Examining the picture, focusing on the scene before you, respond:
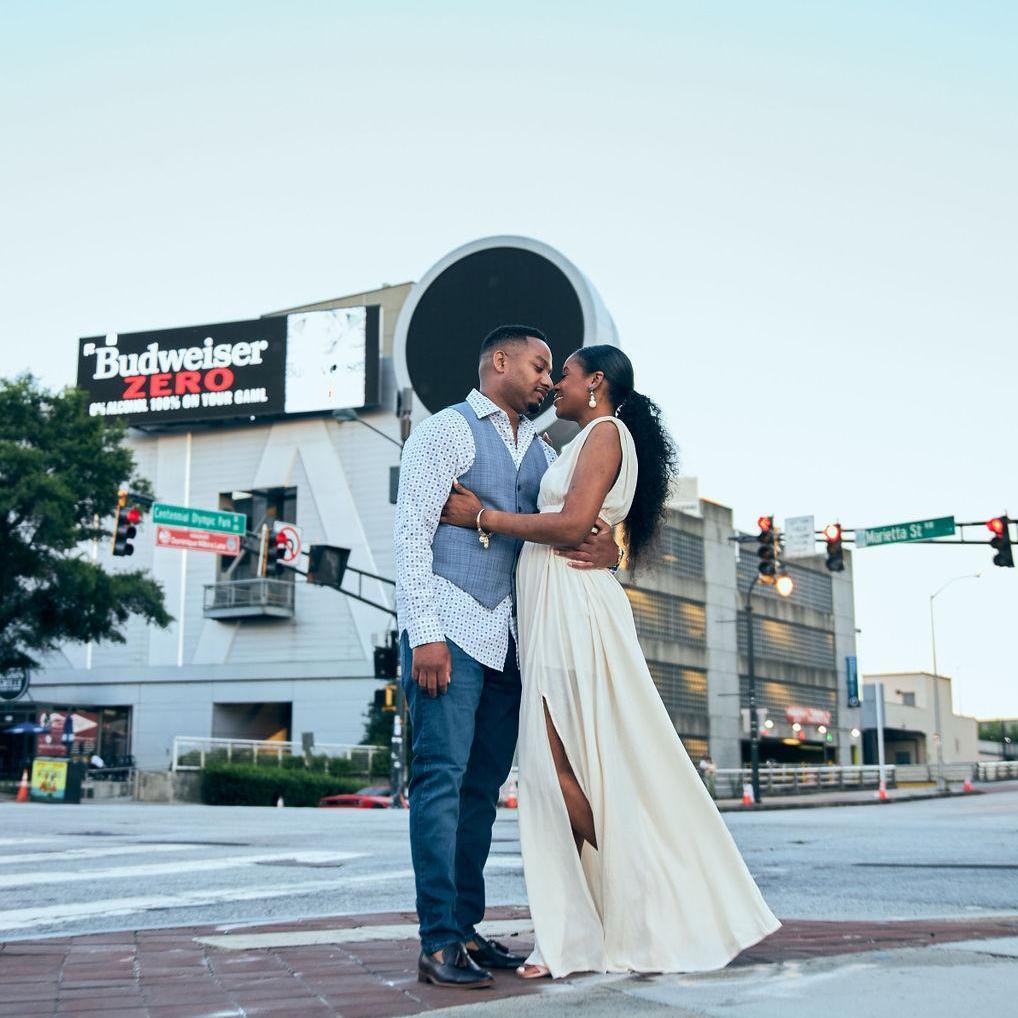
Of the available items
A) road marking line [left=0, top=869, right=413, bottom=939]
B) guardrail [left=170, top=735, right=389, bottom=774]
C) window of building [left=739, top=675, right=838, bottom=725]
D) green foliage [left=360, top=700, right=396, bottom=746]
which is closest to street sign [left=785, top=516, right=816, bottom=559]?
guardrail [left=170, top=735, right=389, bottom=774]

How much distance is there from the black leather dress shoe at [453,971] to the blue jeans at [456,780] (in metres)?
0.03

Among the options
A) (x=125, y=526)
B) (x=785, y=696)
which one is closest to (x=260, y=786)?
(x=125, y=526)

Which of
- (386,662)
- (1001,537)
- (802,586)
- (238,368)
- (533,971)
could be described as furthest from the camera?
(802,586)

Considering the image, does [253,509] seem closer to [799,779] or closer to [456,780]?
[799,779]

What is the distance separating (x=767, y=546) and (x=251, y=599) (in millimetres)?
28042

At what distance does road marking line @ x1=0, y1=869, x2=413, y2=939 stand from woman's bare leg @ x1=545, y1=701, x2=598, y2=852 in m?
2.53

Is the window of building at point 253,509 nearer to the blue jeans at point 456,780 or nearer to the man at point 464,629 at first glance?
the man at point 464,629

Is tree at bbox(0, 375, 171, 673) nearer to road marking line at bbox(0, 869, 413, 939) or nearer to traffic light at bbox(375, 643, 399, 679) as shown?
traffic light at bbox(375, 643, 399, 679)

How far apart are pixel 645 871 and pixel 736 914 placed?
0.30 metres

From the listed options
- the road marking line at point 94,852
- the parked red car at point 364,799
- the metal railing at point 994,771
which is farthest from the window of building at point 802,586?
the road marking line at point 94,852

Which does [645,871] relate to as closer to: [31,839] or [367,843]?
[367,843]

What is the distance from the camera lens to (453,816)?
3.92 meters

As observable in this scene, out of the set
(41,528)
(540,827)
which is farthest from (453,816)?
(41,528)

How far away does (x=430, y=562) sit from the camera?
13.5ft
